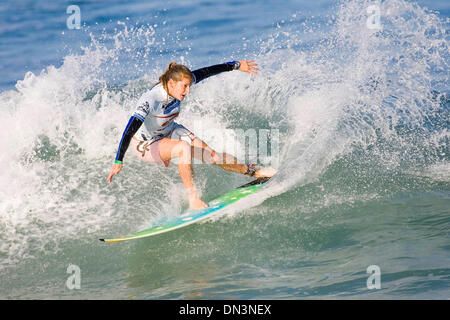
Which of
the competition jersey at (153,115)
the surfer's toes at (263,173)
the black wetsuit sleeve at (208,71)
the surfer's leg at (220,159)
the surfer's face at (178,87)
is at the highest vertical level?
the black wetsuit sleeve at (208,71)

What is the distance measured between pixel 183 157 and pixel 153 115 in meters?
0.50

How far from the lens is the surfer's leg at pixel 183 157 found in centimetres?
496

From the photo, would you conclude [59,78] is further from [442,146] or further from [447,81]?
[447,81]

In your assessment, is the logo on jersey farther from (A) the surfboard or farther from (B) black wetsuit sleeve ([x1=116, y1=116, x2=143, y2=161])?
(A) the surfboard

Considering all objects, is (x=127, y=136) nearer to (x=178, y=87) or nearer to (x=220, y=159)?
(x=178, y=87)

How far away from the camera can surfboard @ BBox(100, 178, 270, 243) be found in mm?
4727

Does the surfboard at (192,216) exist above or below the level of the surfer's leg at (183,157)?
below

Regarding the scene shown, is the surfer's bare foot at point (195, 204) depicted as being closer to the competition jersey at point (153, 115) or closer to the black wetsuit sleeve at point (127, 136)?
the competition jersey at point (153, 115)

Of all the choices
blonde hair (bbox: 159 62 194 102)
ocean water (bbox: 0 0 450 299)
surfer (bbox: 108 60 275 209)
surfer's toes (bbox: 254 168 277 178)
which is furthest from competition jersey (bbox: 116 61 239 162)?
surfer's toes (bbox: 254 168 277 178)

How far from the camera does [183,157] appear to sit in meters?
4.97

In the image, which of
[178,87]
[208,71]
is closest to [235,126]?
[208,71]

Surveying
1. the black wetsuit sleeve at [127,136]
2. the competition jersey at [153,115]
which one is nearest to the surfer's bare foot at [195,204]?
the competition jersey at [153,115]

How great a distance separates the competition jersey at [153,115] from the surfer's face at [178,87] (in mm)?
86

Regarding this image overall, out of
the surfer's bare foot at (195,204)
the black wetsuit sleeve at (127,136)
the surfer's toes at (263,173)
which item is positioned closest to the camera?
the black wetsuit sleeve at (127,136)
